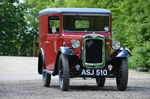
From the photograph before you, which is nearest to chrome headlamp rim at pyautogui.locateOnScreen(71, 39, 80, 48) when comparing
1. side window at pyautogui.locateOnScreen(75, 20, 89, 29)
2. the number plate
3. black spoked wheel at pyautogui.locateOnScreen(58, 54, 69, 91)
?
black spoked wheel at pyautogui.locateOnScreen(58, 54, 69, 91)

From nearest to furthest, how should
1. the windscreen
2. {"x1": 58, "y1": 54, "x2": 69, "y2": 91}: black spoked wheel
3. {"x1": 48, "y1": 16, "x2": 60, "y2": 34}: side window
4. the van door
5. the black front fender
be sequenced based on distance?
{"x1": 58, "y1": 54, "x2": 69, "y2": 91}: black spoked wheel < the black front fender < the van door < {"x1": 48, "y1": 16, "x2": 60, "y2": 34}: side window < the windscreen

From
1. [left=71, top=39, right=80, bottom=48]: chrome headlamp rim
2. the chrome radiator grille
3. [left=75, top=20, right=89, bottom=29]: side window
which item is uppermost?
[left=75, top=20, right=89, bottom=29]: side window

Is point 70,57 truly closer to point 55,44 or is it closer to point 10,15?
point 55,44

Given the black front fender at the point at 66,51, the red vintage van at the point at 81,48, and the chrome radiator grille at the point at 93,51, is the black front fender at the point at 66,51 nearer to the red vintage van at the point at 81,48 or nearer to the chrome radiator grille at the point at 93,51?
the red vintage van at the point at 81,48

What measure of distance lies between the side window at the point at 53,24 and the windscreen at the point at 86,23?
0.24 m

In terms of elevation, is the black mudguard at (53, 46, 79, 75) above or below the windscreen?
below

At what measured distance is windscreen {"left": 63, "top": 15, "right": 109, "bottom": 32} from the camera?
61.0 feet

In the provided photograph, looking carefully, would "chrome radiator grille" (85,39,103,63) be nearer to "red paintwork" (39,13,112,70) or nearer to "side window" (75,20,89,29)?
"red paintwork" (39,13,112,70)

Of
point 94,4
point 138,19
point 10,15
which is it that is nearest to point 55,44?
point 138,19

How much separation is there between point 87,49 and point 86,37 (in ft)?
1.05

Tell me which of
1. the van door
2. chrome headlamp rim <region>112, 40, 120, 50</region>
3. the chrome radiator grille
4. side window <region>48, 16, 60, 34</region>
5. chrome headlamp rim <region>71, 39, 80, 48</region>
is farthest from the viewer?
side window <region>48, 16, 60, 34</region>

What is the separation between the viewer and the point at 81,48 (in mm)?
17406

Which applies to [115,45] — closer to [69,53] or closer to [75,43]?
[75,43]

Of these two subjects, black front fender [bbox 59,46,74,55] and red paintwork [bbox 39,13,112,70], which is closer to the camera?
black front fender [bbox 59,46,74,55]
